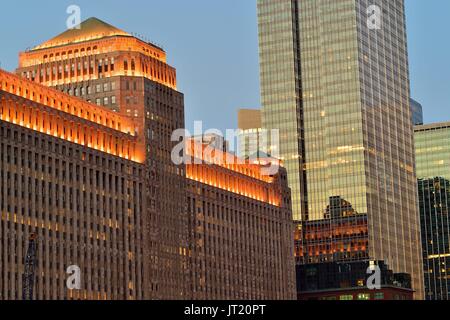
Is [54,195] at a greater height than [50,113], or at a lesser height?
lesser

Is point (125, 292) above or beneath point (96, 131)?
beneath

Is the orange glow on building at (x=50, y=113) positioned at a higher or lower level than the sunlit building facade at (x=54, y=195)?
higher

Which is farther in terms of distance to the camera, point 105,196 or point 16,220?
point 105,196

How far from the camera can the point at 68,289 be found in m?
183

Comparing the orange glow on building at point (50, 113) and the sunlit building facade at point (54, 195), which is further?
the orange glow on building at point (50, 113)

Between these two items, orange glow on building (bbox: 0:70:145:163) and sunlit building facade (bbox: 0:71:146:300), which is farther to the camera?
orange glow on building (bbox: 0:70:145:163)

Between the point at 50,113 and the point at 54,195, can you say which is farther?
the point at 50,113

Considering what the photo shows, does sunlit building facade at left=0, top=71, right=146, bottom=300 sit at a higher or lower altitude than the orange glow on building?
lower
